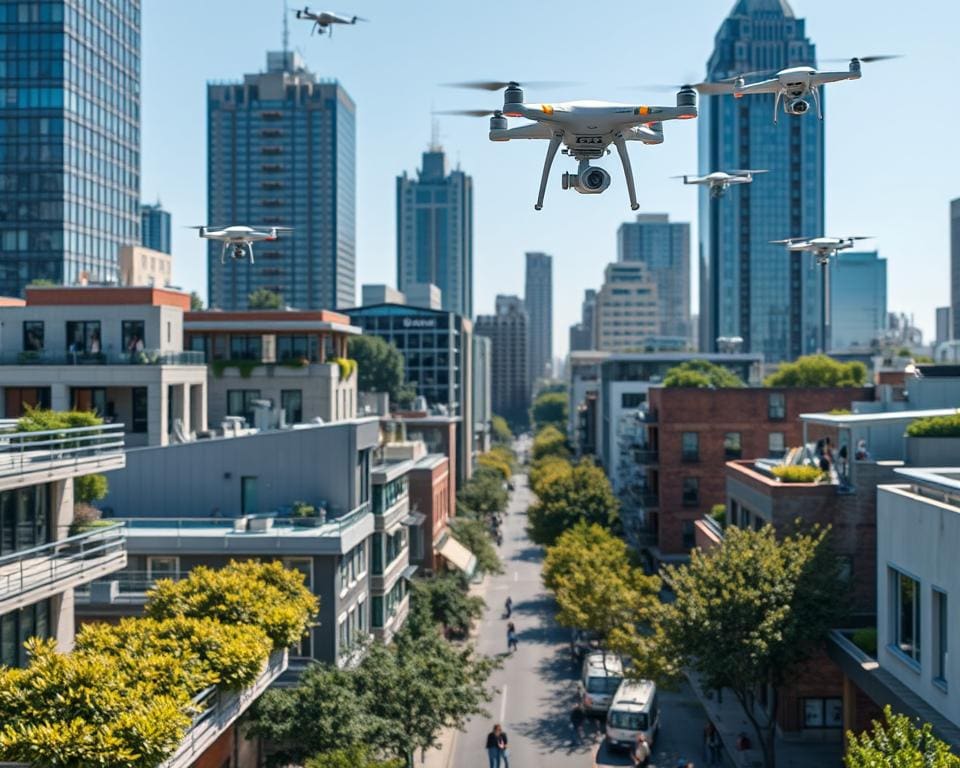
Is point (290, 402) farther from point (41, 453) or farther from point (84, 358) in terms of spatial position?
point (41, 453)

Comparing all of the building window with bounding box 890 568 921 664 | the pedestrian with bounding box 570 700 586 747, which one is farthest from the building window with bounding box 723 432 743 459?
the building window with bounding box 890 568 921 664

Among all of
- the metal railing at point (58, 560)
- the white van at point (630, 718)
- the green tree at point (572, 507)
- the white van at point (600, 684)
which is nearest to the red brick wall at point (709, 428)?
the green tree at point (572, 507)

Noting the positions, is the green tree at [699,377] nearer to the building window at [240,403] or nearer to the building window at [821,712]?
the building window at [240,403]

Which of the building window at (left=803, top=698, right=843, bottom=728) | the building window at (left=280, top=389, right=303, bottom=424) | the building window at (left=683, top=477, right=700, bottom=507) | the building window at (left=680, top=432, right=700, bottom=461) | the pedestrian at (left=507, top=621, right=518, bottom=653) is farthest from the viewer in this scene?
the building window at (left=683, top=477, right=700, bottom=507)

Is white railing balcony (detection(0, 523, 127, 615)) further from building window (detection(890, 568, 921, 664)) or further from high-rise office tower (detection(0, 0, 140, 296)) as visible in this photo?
high-rise office tower (detection(0, 0, 140, 296))

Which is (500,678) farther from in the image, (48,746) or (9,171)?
(9,171)

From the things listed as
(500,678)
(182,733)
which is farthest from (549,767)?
(182,733)

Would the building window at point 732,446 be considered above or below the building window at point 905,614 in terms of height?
above
